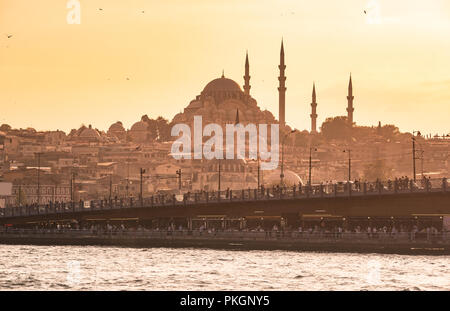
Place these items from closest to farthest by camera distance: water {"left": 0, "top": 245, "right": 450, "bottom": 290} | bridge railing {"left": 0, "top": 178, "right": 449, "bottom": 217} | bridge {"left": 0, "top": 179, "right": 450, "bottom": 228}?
water {"left": 0, "top": 245, "right": 450, "bottom": 290} → bridge railing {"left": 0, "top": 178, "right": 449, "bottom": 217} → bridge {"left": 0, "top": 179, "right": 450, "bottom": 228}

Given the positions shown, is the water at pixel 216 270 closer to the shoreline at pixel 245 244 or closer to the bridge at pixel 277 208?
the shoreline at pixel 245 244

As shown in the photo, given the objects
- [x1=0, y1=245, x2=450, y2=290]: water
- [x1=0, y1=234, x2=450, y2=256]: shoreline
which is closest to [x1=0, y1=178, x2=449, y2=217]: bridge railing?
[x1=0, y1=234, x2=450, y2=256]: shoreline

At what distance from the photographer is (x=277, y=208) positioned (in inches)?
4643

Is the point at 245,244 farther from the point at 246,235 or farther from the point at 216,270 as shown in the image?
the point at 216,270

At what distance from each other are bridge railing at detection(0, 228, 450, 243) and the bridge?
3342 millimetres

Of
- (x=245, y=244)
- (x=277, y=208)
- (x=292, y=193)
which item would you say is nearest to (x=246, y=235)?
(x=245, y=244)

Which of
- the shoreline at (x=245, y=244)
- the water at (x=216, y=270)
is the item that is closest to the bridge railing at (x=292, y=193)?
the shoreline at (x=245, y=244)

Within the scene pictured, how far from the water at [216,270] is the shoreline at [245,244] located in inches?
126

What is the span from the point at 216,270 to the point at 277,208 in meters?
29.6

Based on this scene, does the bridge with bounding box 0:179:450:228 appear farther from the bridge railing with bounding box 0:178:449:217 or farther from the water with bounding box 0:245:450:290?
the water with bounding box 0:245:450:290

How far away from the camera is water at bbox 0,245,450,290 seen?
79.9 metres

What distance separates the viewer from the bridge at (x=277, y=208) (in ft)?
361
